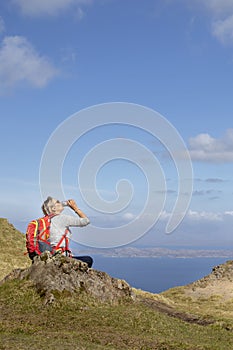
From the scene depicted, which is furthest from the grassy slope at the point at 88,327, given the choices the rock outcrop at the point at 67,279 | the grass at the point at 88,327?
the rock outcrop at the point at 67,279

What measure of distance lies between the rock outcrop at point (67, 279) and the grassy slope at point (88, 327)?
55cm

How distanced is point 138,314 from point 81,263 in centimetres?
473

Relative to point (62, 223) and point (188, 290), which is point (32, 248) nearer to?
point (62, 223)

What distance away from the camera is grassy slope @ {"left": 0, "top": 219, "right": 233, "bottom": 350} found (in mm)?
19703

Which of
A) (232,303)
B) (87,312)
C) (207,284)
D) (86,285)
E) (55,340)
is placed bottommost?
(55,340)

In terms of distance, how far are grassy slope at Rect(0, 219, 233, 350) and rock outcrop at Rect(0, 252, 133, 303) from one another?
550 millimetres

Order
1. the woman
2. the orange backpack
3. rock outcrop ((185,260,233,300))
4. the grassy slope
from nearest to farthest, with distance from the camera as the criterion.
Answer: the grassy slope
the woman
the orange backpack
rock outcrop ((185,260,233,300))

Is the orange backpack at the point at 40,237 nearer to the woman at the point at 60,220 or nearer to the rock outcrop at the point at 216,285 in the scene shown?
the woman at the point at 60,220

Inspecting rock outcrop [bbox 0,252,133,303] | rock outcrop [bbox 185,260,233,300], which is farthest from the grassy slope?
rock outcrop [bbox 185,260,233,300]

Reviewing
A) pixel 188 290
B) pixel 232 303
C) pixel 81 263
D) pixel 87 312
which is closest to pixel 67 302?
pixel 87 312

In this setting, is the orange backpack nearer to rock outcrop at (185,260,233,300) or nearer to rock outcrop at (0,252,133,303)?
rock outcrop at (0,252,133,303)

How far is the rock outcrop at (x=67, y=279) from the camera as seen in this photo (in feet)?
A: 86.5

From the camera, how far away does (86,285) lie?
27.4 metres

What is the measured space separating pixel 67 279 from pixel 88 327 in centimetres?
487
